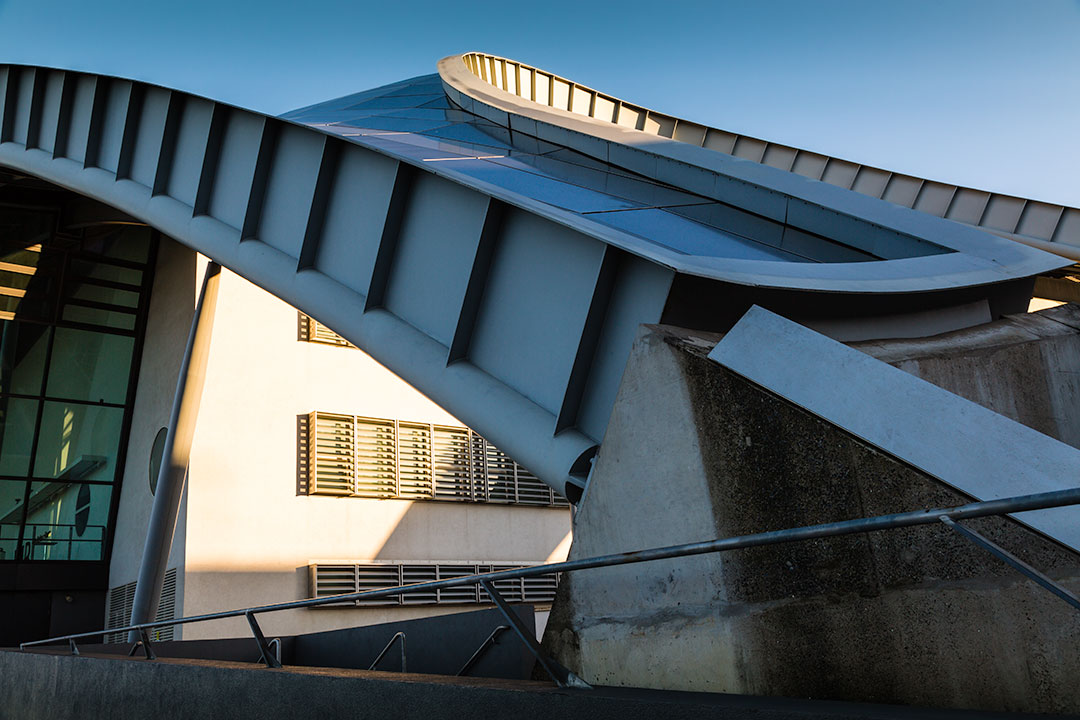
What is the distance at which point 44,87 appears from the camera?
48.8 ft

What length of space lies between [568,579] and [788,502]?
1.33 meters

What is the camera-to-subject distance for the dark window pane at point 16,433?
72.2ft

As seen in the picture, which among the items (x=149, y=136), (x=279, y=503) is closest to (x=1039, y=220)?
(x=149, y=136)

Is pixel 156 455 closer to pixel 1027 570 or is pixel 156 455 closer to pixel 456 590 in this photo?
pixel 456 590

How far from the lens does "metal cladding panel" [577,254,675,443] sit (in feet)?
17.2

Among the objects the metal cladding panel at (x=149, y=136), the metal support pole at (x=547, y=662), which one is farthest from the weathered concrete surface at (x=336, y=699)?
the metal cladding panel at (x=149, y=136)

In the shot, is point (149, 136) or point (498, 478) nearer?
point (149, 136)

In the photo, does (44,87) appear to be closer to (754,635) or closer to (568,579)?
(568,579)

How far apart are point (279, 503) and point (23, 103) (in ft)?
29.5

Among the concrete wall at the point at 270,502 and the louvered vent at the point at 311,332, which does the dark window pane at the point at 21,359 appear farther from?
the louvered vent at the point at 311,332

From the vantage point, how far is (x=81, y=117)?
45.6 ft

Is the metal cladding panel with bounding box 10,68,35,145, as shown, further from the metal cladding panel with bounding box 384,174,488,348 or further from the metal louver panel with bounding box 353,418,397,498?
the metal cladding panel with bounding box 384,174,488,348

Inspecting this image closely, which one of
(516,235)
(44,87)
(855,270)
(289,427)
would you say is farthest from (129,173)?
(855,270)

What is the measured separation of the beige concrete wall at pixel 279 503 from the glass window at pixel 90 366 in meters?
5.77
